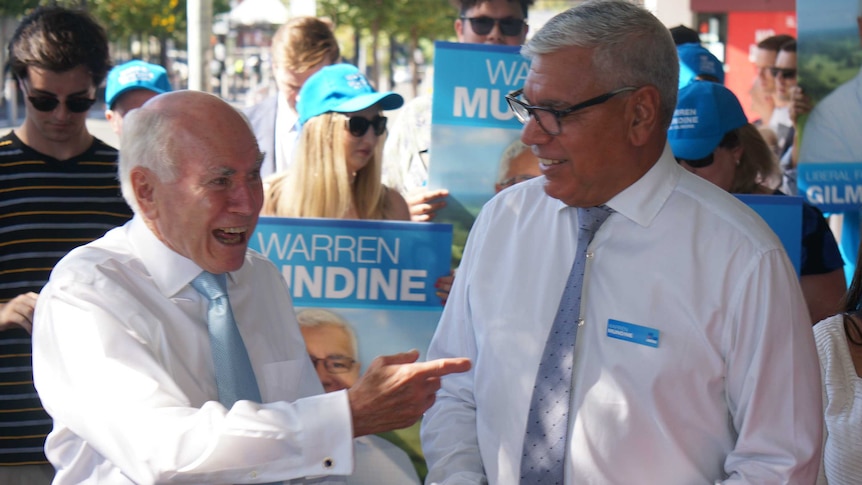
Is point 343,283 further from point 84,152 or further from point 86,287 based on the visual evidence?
point 86,287

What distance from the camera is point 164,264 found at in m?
2.55

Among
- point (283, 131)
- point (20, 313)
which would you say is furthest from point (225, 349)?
point (283, 131)

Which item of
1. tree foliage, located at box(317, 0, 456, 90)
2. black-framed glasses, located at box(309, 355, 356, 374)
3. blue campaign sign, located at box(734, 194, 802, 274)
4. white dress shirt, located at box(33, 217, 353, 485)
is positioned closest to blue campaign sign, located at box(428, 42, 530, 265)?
black-framed glasses, located at box(309, 355, 356, 374)

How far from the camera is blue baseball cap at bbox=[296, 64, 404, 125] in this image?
4348 mm

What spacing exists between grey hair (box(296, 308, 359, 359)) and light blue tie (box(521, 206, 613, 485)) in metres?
1.48

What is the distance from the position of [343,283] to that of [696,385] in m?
1.79

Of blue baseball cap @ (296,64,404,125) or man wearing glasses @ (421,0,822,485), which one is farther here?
blue baseball cap @ (296,64,404,125)

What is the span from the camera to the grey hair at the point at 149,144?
8.23ft

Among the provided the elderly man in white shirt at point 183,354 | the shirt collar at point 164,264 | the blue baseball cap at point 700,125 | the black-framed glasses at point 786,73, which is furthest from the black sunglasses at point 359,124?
the black-framed glasses at point 786,73

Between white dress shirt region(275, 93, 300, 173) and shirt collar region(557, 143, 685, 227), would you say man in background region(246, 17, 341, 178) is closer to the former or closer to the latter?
white dress shirt region(275, 93, 300, 173)

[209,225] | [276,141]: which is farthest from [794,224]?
[276,141]

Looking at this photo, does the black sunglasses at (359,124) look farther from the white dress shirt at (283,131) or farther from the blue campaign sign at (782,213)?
the blue campaign sign at (782,213)

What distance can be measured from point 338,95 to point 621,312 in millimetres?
2297

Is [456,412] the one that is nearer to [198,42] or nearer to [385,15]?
[198,42]
